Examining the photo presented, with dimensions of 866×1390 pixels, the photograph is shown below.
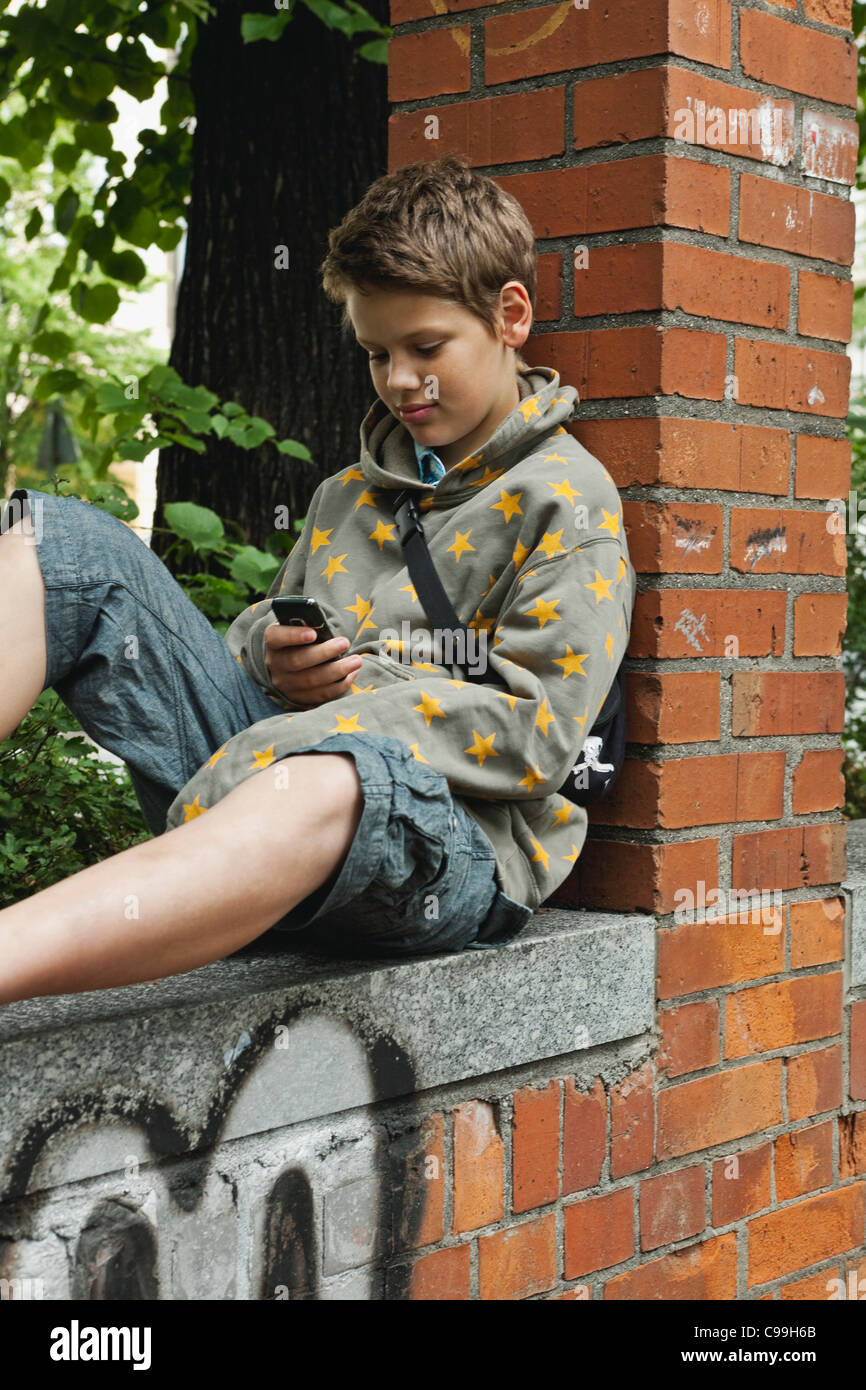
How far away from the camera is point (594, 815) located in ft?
7.93

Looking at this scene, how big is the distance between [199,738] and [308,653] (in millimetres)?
205

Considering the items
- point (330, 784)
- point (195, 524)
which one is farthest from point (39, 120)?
point (330, 784)

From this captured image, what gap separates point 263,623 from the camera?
91.7 inches

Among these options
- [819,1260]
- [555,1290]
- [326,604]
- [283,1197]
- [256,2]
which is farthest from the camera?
[256,2]

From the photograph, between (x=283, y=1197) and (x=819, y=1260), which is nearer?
(x=283, y=1197)

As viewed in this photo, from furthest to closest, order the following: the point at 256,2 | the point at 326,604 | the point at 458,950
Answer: the point at 256,2 < the point at 326,604 < the point at 458,950

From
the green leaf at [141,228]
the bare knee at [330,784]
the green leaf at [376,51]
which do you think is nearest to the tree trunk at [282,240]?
the green leaf at [376,51]

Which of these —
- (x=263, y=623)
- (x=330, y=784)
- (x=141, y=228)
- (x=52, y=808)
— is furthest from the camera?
(x=141, y=228)

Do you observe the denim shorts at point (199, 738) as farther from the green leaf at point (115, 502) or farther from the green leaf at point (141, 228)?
the green leaf at point (141, 228)

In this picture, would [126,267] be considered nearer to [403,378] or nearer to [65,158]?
[65,158]

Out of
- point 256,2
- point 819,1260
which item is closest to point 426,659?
point 819,1260

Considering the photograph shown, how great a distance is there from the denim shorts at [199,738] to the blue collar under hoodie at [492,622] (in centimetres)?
8
